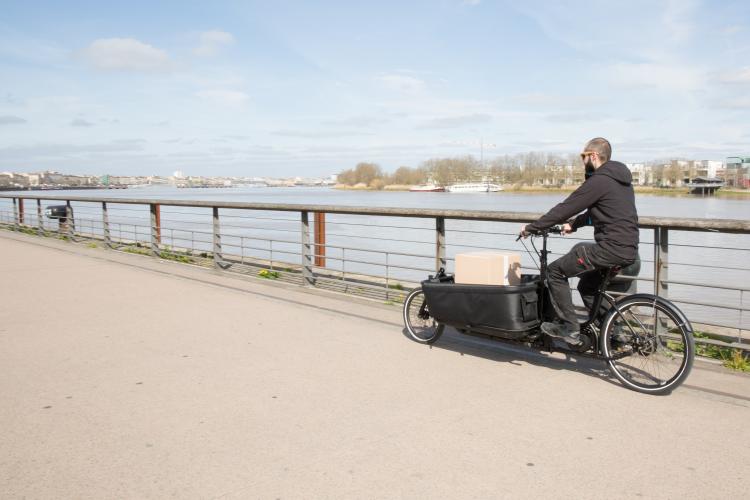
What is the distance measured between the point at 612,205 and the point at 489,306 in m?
1.23

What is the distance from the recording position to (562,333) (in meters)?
4.88

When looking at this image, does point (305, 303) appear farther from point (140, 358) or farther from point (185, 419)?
point (185, 419)

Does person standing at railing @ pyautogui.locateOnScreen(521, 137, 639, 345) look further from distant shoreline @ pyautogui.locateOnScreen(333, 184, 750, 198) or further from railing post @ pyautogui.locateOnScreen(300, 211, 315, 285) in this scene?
distant shoreline @ pyautogui.locateOnScreen(333, 184, 750, 198)

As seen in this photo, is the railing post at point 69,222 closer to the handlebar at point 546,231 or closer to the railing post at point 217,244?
the railing post at point 217,244

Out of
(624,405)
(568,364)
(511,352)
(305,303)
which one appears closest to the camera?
(624,405)

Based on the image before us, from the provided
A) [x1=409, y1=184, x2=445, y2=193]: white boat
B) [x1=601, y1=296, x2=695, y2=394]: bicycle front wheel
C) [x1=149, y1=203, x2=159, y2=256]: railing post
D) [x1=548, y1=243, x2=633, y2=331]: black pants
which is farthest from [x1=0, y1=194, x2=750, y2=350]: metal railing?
[x1=409, y1=184, x2=445, y2=193]: white boat

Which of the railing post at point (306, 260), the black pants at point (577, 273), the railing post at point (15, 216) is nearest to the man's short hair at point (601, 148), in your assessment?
the black pants at point (577, 273)

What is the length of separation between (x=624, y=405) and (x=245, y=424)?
2.49 metres

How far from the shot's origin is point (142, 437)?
369 cm

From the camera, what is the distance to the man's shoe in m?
4.83

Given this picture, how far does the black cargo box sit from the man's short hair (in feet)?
3.70

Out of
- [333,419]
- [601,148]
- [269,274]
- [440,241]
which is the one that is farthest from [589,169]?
[269,274]

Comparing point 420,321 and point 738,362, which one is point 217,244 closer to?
point 420,321

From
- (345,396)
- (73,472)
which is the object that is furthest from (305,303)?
(73,472)
